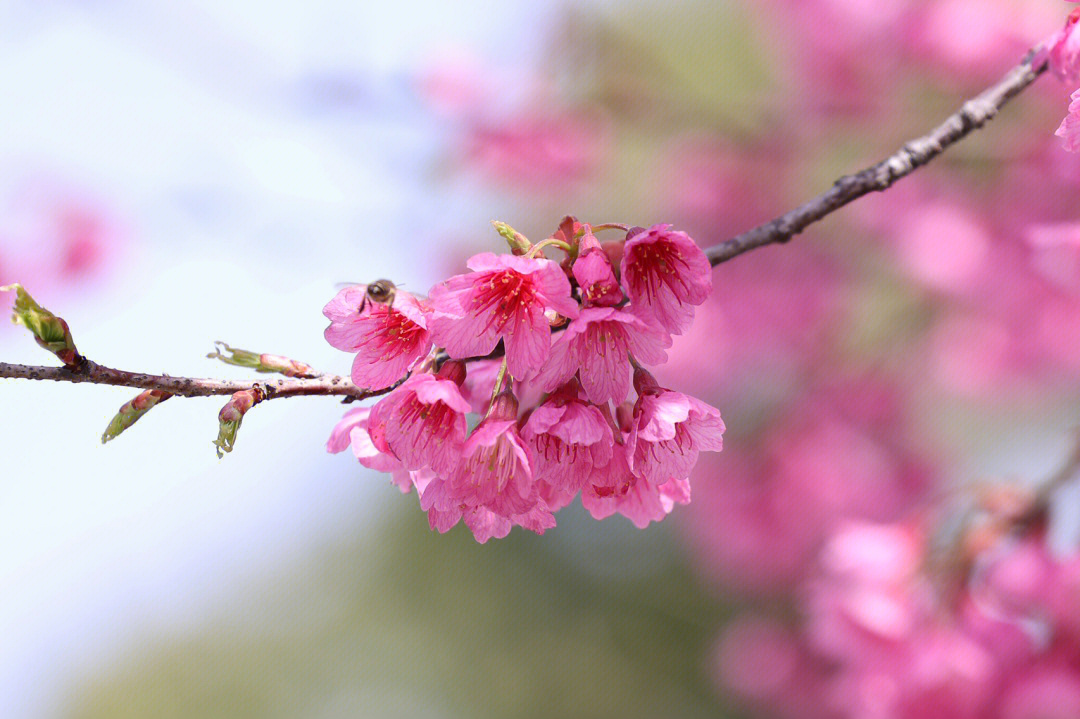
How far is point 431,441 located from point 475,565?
8.15 m

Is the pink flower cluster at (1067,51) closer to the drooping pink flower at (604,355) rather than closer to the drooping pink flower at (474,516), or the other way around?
the drooping pink flower at (604,355)

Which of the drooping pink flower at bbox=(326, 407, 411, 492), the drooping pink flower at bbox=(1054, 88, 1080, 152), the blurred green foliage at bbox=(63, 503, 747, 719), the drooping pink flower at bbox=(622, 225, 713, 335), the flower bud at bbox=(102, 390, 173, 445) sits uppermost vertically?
the blurred green foliage at bbox=(63, 503, 747, 719)

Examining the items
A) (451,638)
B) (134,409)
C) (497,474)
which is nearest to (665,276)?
(497,474)

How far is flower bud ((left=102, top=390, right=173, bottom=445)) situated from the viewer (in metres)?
0.65

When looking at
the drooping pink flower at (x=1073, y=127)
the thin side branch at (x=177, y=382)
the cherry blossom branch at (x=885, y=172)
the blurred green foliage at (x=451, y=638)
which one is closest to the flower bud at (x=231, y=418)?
the thin side branch at (x=177, y=382)

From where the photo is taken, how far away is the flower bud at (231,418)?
0.64 meters

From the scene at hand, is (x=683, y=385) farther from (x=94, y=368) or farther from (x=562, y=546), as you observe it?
(x=562, y=546)

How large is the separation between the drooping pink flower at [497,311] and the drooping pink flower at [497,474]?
51 millimetres

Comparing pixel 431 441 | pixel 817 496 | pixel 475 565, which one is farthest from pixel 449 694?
pixel 431 441

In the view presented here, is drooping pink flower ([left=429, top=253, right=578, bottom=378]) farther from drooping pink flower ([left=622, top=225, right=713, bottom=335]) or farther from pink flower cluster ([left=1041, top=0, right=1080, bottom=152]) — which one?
pink flower cluster ([left=1041, top=0, right=1080, bottom=152])

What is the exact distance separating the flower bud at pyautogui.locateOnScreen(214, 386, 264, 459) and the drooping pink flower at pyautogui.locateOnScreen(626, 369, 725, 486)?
0.31m

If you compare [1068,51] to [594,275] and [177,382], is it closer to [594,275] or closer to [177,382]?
[594,275]

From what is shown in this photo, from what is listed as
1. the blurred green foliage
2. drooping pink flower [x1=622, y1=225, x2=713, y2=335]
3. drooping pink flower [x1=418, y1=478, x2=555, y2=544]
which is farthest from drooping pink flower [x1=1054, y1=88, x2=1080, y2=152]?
the blurred green foliage

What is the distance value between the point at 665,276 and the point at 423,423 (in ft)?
0.75
